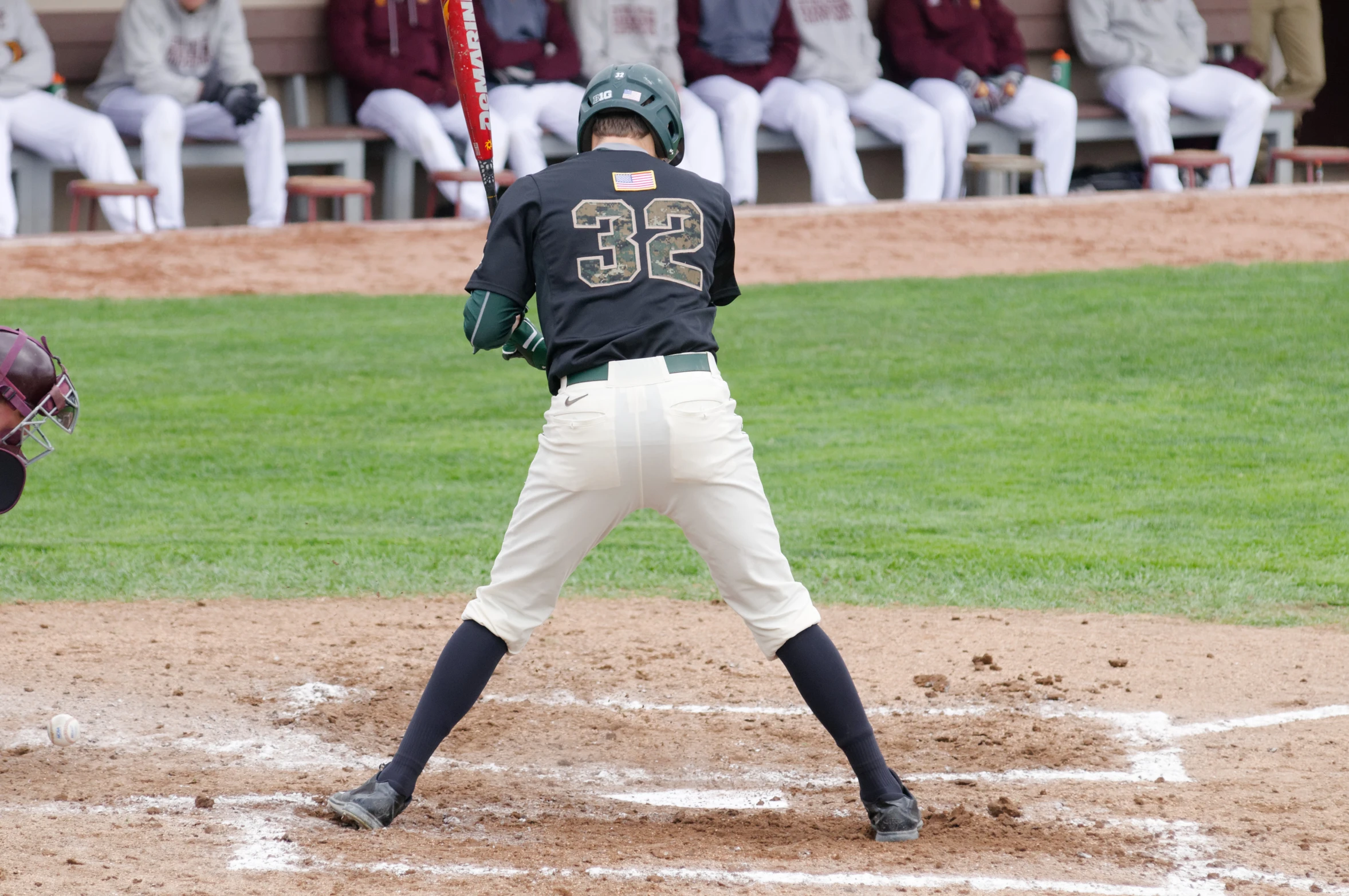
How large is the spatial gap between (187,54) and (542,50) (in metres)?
2.74

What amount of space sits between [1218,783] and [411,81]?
31.8 ft

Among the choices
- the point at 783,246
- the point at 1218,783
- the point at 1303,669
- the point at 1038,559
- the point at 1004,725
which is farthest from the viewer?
the point at 783,246

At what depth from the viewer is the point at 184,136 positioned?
11977 millimetres

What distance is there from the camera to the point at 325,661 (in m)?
5.00

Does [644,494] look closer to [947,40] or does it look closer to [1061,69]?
[947,40]

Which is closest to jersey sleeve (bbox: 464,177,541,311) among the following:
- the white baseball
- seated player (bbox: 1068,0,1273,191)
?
the white baseball

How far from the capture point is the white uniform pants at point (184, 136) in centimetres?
1142

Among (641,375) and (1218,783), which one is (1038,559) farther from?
(641,375)

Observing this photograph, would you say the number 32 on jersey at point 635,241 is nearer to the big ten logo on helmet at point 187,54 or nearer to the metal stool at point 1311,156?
the big ten logo on helmet at point 187,54

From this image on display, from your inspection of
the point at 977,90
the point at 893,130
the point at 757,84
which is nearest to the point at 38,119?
the point at 757,84

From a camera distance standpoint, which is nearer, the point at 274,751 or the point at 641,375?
the point at 641,375

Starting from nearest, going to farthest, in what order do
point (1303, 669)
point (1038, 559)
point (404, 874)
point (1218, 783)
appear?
point (404, 874)
point (1218, 783)
point (1303, 669)
point (1038, 559)

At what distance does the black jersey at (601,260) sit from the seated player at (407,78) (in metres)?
8.84

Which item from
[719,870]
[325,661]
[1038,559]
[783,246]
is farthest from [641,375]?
[783,246]
